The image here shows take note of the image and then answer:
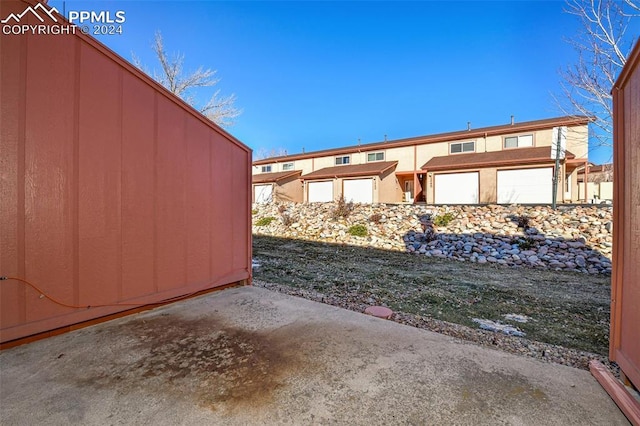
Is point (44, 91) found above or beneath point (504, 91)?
beneath

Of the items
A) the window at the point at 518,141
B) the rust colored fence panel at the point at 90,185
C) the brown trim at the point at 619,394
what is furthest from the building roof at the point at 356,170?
the brown trim at the point at 619,394

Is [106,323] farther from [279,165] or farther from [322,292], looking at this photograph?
[279,165]

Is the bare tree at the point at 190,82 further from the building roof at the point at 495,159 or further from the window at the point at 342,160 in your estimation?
the building roof at the point at 495,159

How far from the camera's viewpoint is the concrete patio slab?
A: 145cm

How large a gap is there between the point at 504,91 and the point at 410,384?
48.3 feet

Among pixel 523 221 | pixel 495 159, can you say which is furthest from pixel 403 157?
pixel 523 221

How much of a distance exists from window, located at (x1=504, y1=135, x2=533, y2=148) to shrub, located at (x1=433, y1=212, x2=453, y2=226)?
8.53 m

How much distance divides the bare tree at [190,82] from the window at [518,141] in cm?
1561

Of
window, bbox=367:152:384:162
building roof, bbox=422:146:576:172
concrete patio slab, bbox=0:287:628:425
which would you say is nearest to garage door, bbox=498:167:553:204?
building roof, bbox=422:146:576:172

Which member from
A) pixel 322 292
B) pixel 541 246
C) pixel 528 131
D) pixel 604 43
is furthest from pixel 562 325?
pixel 528 131

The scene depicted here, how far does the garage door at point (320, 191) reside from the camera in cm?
1958

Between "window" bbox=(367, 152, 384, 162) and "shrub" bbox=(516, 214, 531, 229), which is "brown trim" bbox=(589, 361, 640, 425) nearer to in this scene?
"shrub" bbox=(516, 214, 531, 229)

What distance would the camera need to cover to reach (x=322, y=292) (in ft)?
14.3

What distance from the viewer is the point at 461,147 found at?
16.8 metres
